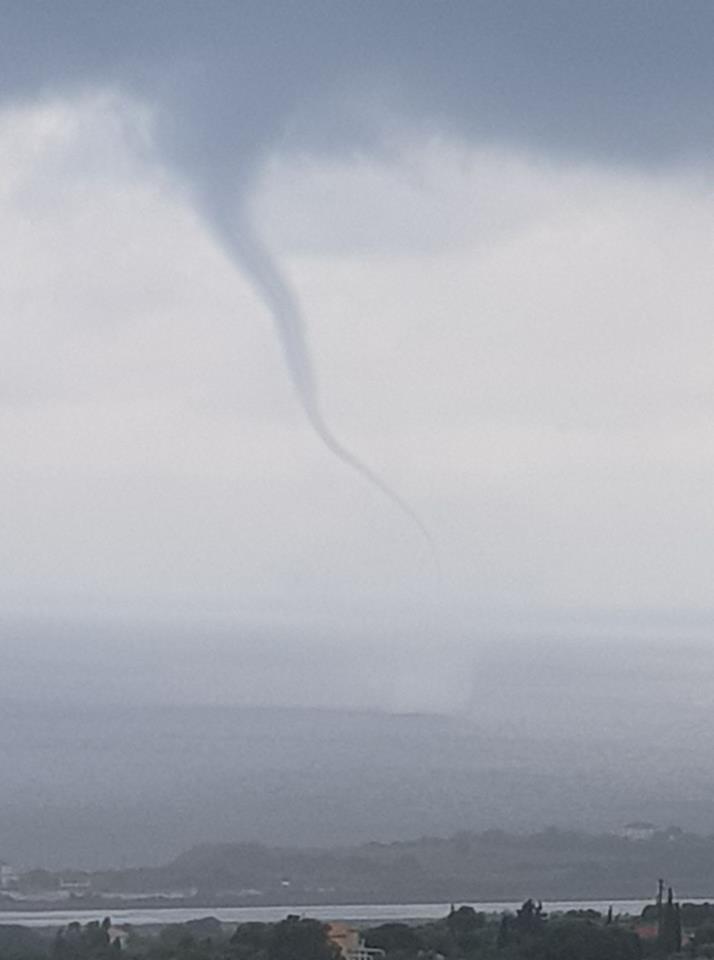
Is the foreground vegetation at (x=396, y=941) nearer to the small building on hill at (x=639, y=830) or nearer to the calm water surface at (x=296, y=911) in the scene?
the calm water surface at (x=296, y=911)

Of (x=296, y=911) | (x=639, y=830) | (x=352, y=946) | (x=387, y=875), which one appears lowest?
(x=352, y=946)

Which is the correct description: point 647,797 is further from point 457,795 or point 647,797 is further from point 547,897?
point 547,897

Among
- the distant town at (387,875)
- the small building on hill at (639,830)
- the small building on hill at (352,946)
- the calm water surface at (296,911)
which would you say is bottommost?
the small building on hill at (352,946)

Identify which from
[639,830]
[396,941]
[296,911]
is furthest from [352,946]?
[639,830]

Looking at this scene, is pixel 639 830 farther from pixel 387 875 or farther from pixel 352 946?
pixel 352 946

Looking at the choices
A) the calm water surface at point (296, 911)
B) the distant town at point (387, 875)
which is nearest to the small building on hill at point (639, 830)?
the distant town at point (387, 875)

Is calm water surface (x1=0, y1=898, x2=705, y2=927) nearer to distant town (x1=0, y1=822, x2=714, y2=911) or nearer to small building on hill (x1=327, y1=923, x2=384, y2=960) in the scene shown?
distant town (x1=0, y1=822, x2=714, y2=911)

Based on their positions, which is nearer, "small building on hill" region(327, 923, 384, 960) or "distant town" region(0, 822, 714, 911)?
"small building on hill" region(327, 923, 384, 960)

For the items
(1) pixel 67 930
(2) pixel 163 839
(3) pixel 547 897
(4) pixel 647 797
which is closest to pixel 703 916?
(3) pixel 547 897

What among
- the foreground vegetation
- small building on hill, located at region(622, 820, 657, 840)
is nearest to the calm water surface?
the foreground vegetation

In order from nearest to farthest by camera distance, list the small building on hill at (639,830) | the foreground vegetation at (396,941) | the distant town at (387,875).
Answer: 1. the foreground vegetation at (396,941)
2. the distant town at (387,875)
3. the small building on hill at (639,830)

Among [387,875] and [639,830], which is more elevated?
[639,830]
